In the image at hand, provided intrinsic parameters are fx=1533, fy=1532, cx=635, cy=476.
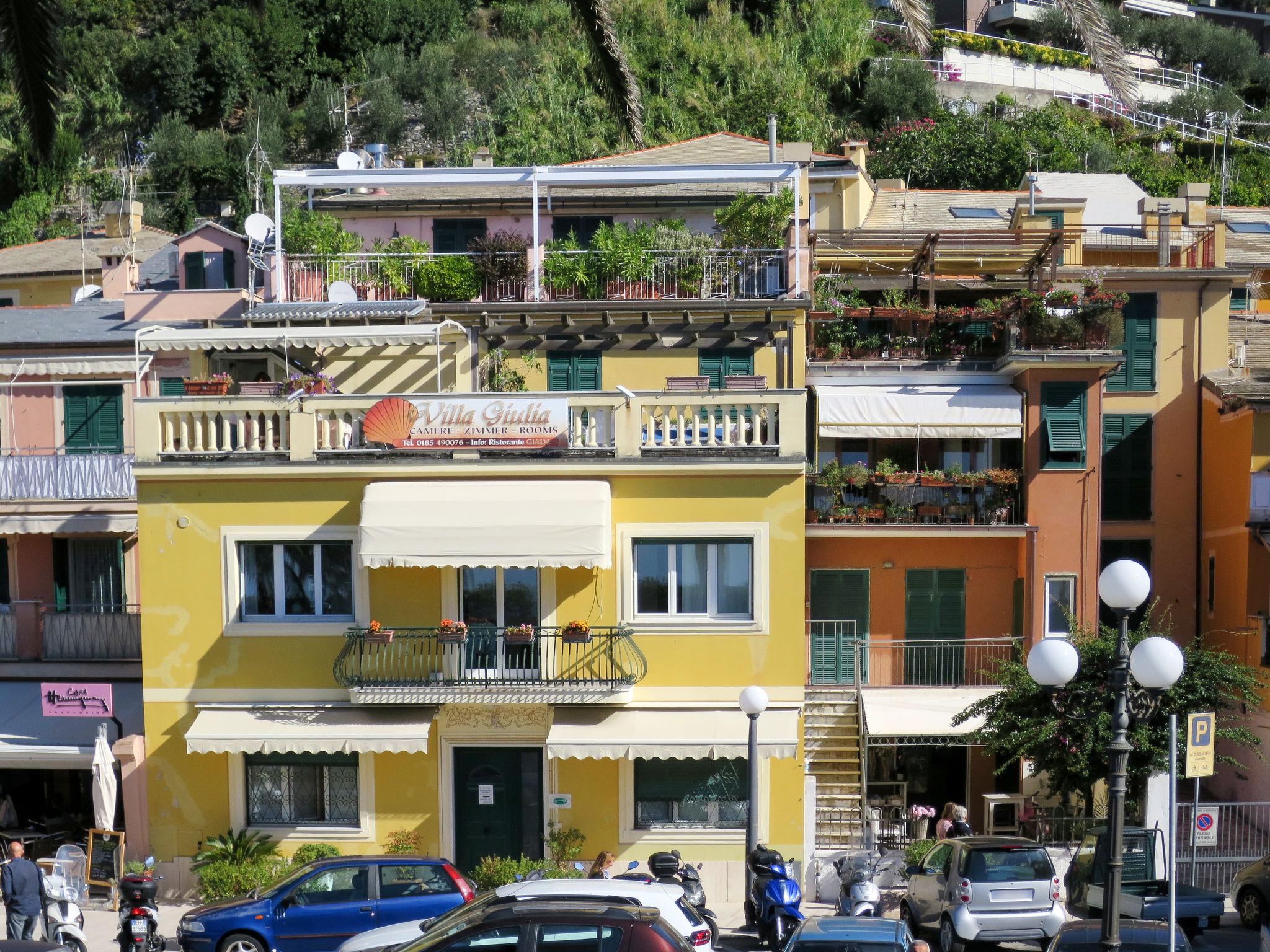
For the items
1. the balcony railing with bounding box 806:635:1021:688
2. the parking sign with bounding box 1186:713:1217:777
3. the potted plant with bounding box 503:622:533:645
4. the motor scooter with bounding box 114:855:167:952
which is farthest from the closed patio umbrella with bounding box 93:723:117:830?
the parking sign with bounding box 1186:713:1217:777

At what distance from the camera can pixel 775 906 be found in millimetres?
18766

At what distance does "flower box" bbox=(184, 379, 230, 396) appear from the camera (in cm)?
2392

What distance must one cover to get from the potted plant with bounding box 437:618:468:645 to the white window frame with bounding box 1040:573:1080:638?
1195 centimetres

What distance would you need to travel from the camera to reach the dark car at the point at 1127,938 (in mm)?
15203

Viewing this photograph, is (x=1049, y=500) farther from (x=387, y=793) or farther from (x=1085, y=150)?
(x=1085, y=150)

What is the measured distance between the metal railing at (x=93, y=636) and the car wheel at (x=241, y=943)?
10.7 metres

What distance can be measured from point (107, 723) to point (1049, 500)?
17322 mm

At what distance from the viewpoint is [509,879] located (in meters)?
21.3

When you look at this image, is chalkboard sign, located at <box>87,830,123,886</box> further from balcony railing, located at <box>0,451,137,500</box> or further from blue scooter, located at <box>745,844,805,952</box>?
blue scooter, located at <box>745,844,805,952</box>

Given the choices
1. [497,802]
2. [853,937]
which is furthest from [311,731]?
[853,937]

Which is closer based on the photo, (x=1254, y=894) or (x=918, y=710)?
(x=1254, y=894)

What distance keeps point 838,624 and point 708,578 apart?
7.22 meters

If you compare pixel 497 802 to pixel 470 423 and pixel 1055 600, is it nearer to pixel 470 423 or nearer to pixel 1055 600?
pixel 470 423

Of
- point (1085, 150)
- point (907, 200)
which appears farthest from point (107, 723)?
point (1085, 150)
